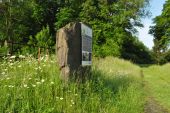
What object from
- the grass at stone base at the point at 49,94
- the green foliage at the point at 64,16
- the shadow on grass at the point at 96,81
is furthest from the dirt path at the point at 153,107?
the green foliage at the point at 64,16

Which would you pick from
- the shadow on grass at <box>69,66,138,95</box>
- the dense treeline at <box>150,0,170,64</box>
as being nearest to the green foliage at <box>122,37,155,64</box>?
the dense treeline at <box>150,0,170,64</box>

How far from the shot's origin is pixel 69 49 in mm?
11609

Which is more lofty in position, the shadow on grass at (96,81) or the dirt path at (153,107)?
the shadow on grass at (96,81)

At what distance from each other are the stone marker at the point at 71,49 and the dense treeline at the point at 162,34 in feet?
201

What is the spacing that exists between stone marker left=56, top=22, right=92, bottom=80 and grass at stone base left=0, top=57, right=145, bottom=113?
0.29 m

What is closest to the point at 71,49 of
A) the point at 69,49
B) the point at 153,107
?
the point at 69,49

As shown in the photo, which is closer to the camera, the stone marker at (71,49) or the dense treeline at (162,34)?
the stone marker at (71,49)

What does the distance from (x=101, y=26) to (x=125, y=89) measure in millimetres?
44742

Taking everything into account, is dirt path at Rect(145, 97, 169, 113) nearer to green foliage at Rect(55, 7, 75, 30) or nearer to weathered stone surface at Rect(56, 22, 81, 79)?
weathered stone surface at Rect(56, 22, 81, 79)

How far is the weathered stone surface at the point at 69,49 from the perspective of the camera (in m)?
11.5

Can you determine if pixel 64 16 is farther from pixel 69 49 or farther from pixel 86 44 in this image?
pixel 69 49

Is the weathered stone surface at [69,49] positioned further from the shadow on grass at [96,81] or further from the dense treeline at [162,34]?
the dense treeline at [162,34]

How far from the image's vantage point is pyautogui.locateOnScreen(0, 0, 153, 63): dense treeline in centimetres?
5394

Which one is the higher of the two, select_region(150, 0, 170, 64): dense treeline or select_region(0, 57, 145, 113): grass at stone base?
select_region(150, 0, 170, 64): dense treeline
